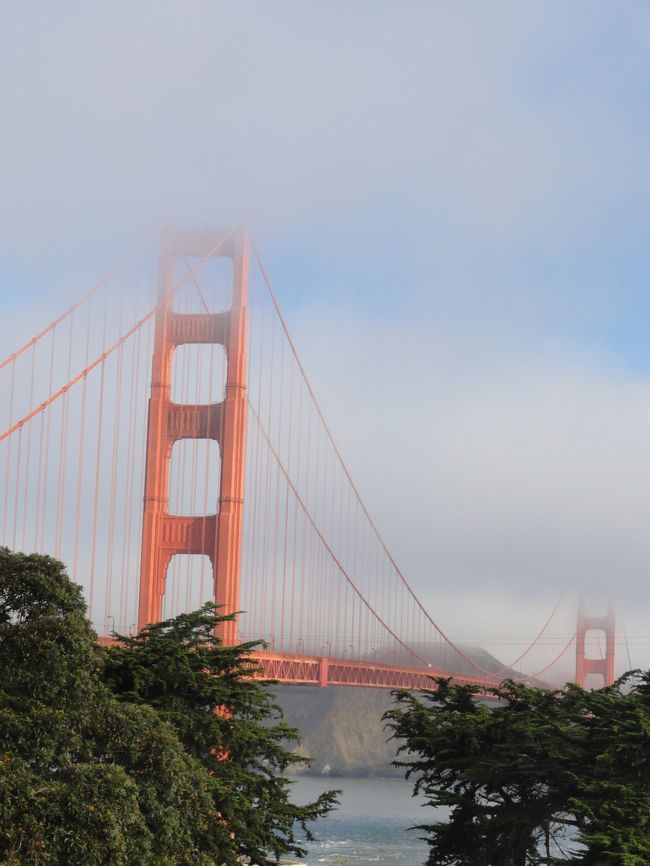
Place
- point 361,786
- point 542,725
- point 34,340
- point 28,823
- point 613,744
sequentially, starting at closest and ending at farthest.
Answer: point 28,823
point 613,744
point 542,725
point 34,340
point 361,786

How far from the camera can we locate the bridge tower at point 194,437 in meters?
51.0

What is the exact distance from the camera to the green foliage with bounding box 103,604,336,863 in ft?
82.3

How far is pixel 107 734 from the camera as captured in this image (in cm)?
1781

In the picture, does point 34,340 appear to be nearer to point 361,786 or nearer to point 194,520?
point 194,520

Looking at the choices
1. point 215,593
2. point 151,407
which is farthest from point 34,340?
point 215,593

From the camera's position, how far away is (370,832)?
2906 inches

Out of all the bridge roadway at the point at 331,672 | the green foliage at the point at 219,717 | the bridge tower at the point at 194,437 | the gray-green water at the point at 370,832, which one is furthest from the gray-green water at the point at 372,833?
the bridge tower at the point at 194,437

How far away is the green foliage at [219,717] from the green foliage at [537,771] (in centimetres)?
257

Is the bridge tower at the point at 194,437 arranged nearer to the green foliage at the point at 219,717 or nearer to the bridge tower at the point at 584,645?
the green foliage at the point at 219,717

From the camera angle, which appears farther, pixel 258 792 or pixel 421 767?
pixel 421 767

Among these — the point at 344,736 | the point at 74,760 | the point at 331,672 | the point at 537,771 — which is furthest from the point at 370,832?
the point at 344,736

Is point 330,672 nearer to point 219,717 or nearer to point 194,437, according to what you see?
point 194,437

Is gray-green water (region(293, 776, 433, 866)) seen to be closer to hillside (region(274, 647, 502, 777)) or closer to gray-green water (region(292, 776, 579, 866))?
gray-green water (region(292, 776, 579, 866))

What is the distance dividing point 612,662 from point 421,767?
85.4 meters
